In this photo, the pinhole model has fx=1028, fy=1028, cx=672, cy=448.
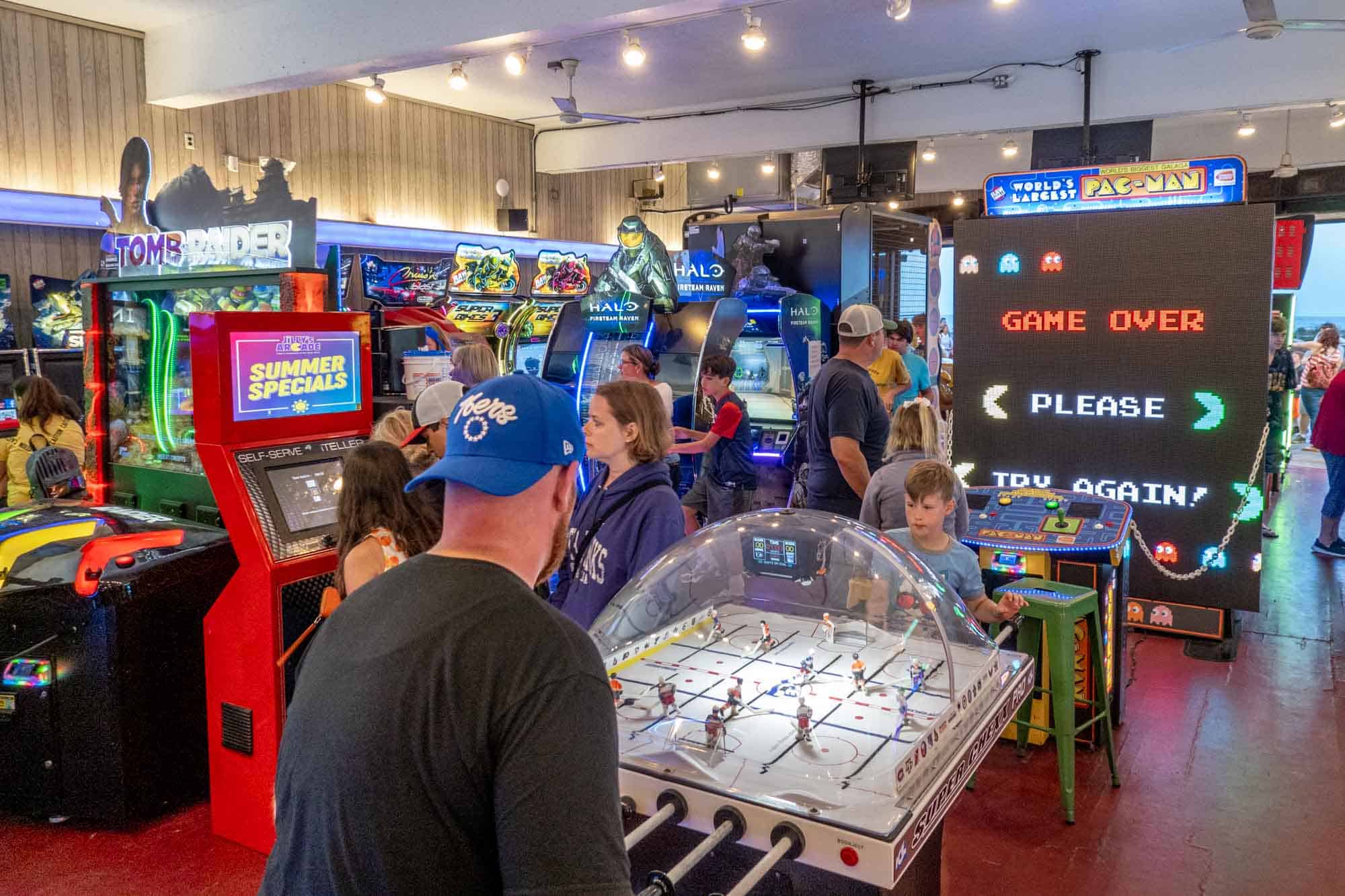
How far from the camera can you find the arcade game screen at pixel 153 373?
14.6 feet

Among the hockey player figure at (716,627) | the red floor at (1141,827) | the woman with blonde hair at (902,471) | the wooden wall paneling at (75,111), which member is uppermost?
the wooden wall paneling at (75,111)

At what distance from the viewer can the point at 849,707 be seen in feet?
7.63

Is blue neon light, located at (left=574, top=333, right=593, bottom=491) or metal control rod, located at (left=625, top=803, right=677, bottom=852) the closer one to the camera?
metal control rod, located at (left=625, top=803, right=677, bottom=852)

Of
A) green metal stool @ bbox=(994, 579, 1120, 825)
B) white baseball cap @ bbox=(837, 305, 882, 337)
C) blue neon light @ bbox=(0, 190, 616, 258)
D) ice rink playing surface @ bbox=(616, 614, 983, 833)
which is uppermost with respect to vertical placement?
blue neon light @ bbox=(0, 190, 616, 258)

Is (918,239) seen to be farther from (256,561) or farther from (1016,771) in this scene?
(256,561)

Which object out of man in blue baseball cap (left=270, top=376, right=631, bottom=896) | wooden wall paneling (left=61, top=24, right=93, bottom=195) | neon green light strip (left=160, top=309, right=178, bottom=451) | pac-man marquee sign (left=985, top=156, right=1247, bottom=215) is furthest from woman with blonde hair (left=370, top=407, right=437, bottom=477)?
wooden wall paneling (left=61, top=24, right=93, bottom=195)

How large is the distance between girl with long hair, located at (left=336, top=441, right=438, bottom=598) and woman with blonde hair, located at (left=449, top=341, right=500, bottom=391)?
309 centimetres

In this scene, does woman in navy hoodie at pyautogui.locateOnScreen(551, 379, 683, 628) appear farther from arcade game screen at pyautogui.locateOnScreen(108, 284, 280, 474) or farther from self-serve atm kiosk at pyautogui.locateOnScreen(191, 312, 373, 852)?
arcade game screen at pyautogui.locateOnScreen(108, 284, 280, 474)

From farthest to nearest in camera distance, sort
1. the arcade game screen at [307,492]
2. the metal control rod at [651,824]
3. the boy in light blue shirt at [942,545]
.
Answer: the boy in light blue shirt at [942,545], the arcade game screen at [307,492], the metal control rod at [651,824]

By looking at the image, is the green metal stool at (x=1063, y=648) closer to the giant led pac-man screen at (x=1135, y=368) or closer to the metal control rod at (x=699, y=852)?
the giant led pac-man screen at (x=1135, y=368)

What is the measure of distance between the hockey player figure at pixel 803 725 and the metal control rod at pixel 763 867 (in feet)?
0.98

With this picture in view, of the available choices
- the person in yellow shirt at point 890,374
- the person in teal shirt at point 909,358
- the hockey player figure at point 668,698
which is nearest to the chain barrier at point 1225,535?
the person in yellow shirt at point 890,374

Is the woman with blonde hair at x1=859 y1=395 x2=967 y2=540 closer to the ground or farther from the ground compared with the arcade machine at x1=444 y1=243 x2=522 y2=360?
closer to the ground

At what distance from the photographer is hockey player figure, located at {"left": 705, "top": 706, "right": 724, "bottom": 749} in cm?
216
